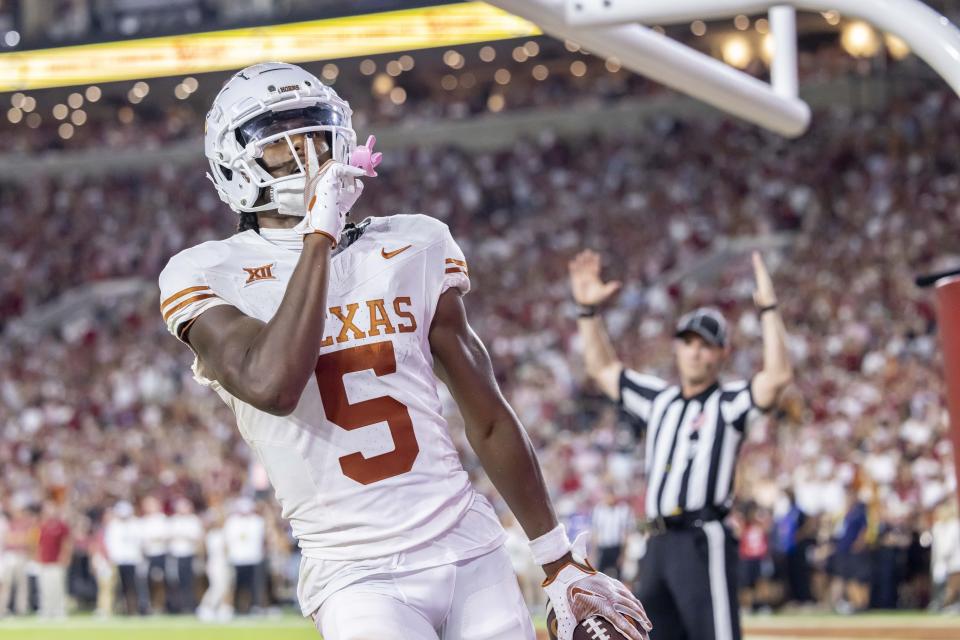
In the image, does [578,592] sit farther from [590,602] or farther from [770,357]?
[770,357]

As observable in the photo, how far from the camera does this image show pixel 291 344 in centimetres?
239

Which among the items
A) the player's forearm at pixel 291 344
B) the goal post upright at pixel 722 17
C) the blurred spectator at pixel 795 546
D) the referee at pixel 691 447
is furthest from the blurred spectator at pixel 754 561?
the player's forearm at pixel 291 344

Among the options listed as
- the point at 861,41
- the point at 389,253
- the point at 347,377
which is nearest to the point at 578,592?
the point at 347,377

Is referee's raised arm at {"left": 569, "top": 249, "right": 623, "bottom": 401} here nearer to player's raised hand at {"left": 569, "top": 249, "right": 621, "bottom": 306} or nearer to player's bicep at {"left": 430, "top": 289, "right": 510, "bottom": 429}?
player's raised hand at {"left": 569, "top": 249, "right": 621, "bottom": 306}

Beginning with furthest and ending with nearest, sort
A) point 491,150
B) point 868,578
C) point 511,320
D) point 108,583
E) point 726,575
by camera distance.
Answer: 1. point 491,150
2. point 511,320
3. point 108,583
4. point 868,578
5. point 726,575

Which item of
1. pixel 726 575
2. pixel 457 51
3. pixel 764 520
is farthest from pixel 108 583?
pixel 726 575

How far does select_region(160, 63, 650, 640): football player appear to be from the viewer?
2471 millimetres

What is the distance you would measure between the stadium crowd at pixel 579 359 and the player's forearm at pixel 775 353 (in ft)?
20.7

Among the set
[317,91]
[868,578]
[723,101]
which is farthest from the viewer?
[868,578]

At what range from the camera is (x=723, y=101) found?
4.55 m

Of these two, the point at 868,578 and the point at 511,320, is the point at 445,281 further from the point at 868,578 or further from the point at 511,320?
the point at 511,320

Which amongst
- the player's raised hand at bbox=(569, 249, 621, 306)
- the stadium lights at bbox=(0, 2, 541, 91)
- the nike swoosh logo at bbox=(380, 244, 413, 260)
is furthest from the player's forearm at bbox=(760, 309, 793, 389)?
the stadium lights at bbox=(0, 2, 541, 91)

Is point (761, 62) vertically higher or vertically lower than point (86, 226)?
higher

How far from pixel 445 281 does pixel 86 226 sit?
20.9 m
